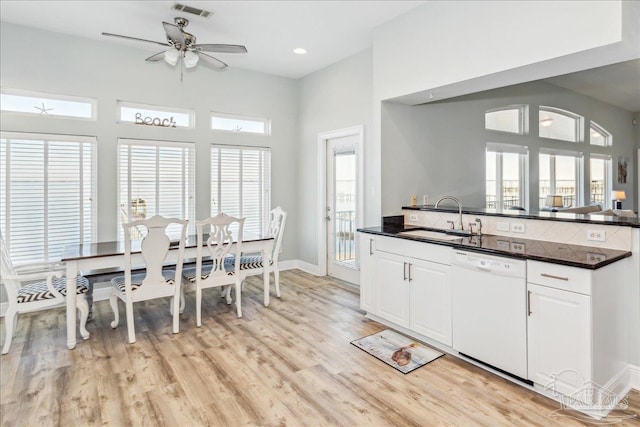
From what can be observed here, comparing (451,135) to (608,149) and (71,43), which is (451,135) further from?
(608,149)

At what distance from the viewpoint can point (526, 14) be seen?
2.83 m

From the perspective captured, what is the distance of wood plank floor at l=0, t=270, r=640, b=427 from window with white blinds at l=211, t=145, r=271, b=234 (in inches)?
85.2

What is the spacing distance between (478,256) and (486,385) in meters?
0.90

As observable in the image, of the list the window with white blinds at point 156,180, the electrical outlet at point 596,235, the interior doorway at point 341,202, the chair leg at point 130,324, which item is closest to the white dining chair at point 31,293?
the chair leg at point 130,324

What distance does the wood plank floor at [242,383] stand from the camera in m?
2.26

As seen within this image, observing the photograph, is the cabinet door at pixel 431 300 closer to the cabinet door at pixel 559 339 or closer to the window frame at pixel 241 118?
the cabinet door at pixel 559 339

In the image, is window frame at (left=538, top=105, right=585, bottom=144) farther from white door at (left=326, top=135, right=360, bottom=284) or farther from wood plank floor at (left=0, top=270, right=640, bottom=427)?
wood plank floor at (left=0, top=270, right=640, bottom=427)

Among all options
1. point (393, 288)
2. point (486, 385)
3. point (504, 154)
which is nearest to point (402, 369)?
point (486, 385)

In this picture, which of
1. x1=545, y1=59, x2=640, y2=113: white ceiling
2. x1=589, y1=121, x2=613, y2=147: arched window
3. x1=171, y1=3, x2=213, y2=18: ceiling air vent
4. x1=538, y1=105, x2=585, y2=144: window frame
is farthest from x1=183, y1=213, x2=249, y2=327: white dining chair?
x1=589, y1=121, x2=613, y2=147: arched window

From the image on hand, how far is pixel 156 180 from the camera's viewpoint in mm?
4949

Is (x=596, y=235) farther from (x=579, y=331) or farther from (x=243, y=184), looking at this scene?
(x=243, y=184)

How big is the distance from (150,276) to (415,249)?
2.48 metres

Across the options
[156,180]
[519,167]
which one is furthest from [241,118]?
[519,167]

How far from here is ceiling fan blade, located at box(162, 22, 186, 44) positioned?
10.7ft
